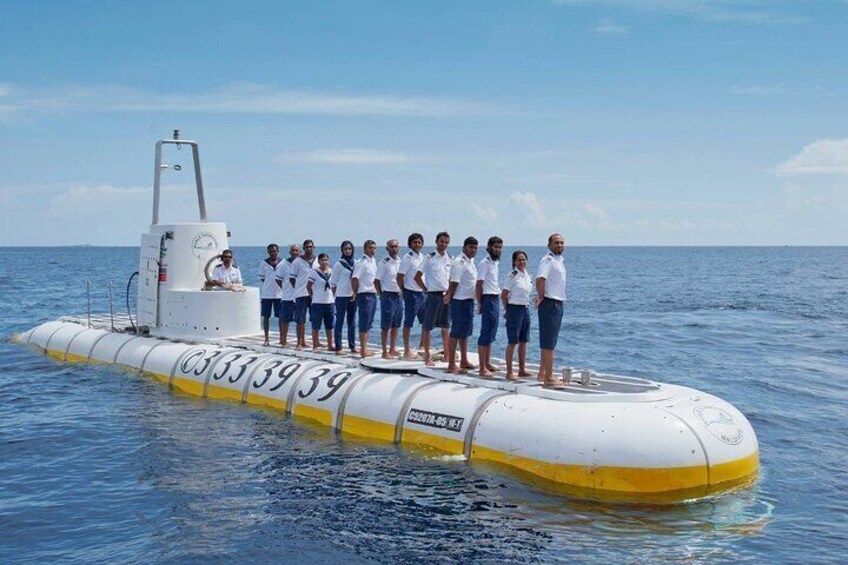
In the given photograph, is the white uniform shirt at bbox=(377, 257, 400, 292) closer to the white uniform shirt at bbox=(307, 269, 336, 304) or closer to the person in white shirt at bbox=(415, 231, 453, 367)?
the person in white shirt at bbox=(415, 231, 453, 367)

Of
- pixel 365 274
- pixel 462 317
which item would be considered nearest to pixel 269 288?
pixel 365 274

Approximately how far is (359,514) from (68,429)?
8.08 meters

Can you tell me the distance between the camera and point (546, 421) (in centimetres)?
1259

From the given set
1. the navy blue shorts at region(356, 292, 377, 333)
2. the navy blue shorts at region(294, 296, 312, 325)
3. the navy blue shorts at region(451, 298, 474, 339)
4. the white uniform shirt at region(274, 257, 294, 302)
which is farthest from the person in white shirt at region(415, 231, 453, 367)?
the white uniform shirt at region(274, 257, 294, 302)

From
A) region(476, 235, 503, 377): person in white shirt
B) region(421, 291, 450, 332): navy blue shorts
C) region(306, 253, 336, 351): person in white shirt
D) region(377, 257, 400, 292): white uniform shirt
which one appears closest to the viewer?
region(476, 235, 503, 377): person in white shirt

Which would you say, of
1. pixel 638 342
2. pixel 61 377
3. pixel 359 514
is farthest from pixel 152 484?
pixel 638 342

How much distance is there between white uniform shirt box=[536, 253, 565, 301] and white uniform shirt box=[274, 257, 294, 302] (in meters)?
7.22

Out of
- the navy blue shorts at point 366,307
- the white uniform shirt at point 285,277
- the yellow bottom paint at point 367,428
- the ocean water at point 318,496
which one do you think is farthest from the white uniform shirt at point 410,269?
the ocean water at point 318,496

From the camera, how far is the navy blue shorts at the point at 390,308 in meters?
16.9

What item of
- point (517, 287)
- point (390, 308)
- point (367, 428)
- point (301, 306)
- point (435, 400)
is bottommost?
point (367, 428)

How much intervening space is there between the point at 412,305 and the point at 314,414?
9.29 feet

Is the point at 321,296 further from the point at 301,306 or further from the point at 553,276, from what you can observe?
the point at 553,276

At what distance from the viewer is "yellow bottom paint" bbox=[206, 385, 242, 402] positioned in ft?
59.7

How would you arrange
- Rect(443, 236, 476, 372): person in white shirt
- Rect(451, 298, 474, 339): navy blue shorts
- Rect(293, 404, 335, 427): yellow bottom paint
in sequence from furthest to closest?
Rect(293, 404, 335, 427): yellow bottom paint < Rect(451, 298, 474, 339): navy blue shorts < Rect(443, 236, 476, 372): person in white shirt
